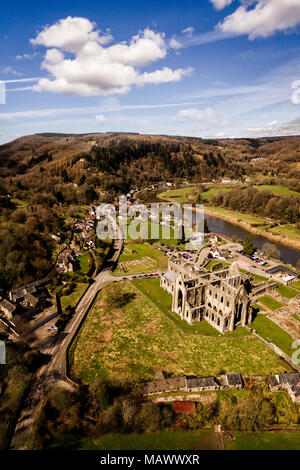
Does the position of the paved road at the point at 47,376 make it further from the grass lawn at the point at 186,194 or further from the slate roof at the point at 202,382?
the grass lawn at the point at 186,194

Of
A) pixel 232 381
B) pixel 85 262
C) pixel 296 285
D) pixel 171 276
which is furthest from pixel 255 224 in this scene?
pixel 232 381

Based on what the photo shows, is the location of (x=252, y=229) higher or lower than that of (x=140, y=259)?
higher

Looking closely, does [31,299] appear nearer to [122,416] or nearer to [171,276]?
[171,276]

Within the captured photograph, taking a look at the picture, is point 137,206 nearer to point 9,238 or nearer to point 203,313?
point 9,238

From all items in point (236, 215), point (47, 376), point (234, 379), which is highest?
point (236, 215)

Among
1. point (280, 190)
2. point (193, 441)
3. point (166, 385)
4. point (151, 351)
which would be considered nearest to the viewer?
point (193, 441)

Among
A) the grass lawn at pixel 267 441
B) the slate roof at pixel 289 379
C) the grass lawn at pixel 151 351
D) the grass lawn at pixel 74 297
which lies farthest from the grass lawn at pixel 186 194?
the grass lawn at pixel 267 441
